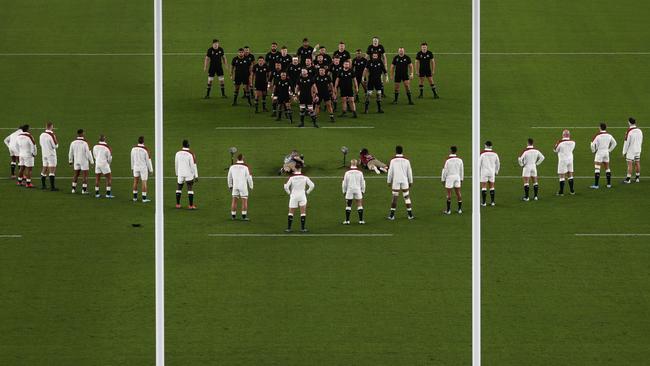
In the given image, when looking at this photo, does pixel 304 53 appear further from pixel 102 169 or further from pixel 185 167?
pixel 185 167

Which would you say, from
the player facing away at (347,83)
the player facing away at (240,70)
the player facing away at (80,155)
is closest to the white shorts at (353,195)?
the player facing away at (80,155)

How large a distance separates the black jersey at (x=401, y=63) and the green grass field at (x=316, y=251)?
973mm

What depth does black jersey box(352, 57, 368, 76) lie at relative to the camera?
44000 mm

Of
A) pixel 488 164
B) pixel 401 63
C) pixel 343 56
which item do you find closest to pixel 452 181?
pixel 488 164

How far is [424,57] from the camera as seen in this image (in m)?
45.1

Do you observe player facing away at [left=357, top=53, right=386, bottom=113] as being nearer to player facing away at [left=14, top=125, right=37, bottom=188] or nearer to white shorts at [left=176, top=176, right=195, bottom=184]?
white shorts at [left=176, top=176, right=195, bottom=184]

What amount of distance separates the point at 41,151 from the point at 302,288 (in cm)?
1139

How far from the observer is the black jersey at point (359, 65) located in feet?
144

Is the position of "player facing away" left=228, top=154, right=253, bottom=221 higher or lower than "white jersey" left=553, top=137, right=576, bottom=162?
lower

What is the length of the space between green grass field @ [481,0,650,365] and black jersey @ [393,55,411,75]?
7.99ft

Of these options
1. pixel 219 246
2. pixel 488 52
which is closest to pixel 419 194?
pixel 219 246

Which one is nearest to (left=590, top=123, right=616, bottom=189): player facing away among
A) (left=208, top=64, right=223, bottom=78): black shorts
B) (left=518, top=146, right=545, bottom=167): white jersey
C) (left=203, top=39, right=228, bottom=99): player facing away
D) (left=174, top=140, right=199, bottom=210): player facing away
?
(left=518, top=146, right=545, bottom=167): white jersey

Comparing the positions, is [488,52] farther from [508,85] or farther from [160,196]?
[160,196]

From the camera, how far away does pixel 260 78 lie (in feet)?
143
